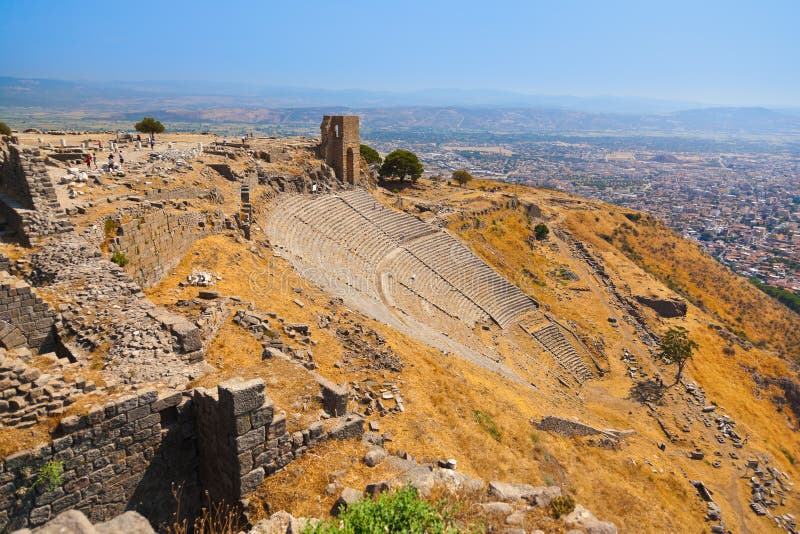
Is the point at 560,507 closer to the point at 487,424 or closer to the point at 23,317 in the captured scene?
the point at 487,424

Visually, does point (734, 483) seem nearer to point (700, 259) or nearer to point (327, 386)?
point (327, 386)

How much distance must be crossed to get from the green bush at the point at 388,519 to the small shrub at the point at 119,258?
34.2 feet

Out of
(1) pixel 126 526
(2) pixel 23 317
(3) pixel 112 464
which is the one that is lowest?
(3) pixel 112 464

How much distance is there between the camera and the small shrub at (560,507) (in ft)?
27.3

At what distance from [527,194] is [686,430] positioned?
135ft

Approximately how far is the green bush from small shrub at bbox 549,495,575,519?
2.49 m

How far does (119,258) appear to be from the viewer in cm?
1357

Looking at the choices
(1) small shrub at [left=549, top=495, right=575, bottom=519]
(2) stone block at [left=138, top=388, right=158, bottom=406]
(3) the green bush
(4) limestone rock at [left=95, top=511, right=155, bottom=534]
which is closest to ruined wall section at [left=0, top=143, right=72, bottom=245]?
(2) stone block at [left=138, top=388, right=158, bottom=406]

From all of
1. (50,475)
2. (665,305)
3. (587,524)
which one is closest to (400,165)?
(665,305)

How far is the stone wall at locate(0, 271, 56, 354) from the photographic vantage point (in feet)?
32.4

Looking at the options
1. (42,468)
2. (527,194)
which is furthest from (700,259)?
(42,468)

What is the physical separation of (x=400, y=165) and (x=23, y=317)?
40.7 metres

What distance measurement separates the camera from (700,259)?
58594mm

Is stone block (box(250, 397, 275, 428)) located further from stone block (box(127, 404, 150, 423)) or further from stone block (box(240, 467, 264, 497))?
stone block (box(127, 404, 150, 423))
